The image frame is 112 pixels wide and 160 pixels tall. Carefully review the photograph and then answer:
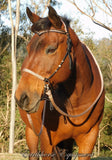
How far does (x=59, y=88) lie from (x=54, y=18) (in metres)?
0.85

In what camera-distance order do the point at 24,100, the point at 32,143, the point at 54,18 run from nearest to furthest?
1. the point at 24,100
2. the point at 54,18
3. the point at 32,143

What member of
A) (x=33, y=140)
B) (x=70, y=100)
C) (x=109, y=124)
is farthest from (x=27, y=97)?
(x=109, y=124)

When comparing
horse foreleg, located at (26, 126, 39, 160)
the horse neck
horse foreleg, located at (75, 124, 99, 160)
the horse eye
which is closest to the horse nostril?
the horse eye

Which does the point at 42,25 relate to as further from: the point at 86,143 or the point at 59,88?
the point at 86,143

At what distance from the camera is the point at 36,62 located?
2656 millimetres

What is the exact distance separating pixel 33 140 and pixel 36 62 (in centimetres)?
182

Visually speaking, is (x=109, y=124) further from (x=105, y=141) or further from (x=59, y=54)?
(x=59, y=54)

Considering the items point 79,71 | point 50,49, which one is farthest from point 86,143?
point 50,49

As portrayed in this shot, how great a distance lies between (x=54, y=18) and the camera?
2793 mm

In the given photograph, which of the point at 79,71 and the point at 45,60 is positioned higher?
the point at 45,60

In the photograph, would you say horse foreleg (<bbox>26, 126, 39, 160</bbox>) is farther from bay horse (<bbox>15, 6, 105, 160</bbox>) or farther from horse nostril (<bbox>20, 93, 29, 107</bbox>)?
horse nostril (<bbox>20, 93, 29, 107</bbox>)

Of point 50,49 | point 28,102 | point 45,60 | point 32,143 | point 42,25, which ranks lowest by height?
point 32,143

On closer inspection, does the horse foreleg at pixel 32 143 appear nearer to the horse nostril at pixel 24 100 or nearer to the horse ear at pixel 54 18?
the horse nostril at pixel 24 100

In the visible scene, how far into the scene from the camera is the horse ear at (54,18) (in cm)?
273
